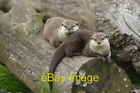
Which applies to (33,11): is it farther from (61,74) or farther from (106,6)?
(61,74)

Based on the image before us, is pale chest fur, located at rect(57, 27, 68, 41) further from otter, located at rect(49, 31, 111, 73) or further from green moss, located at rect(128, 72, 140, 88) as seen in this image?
green moss, located at rect(128, 72, 140, 88)

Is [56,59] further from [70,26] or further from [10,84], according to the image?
[10,84]

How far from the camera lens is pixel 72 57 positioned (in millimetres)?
4824

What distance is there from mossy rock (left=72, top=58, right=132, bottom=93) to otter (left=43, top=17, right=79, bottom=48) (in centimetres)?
93

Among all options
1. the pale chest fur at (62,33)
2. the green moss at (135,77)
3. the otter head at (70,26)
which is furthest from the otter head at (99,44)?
the green moss at (135,77)

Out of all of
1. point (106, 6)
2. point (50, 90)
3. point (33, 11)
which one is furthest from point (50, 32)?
point (50, 90)

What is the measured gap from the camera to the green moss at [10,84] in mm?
5707

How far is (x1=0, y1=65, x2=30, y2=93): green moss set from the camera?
5707 millimetres

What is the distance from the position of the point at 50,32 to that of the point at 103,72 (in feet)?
4.74

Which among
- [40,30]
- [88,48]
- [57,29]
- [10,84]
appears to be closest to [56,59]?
[88,48]

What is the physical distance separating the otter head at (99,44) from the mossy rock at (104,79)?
10.9 inches

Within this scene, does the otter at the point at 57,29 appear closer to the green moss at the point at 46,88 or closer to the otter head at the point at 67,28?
the otter head at the point at 67,28

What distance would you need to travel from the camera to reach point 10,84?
19.1 feet

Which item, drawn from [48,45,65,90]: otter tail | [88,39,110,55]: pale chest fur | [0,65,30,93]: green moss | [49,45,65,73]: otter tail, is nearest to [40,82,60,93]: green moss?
[48,45,65,90]: otter tail
